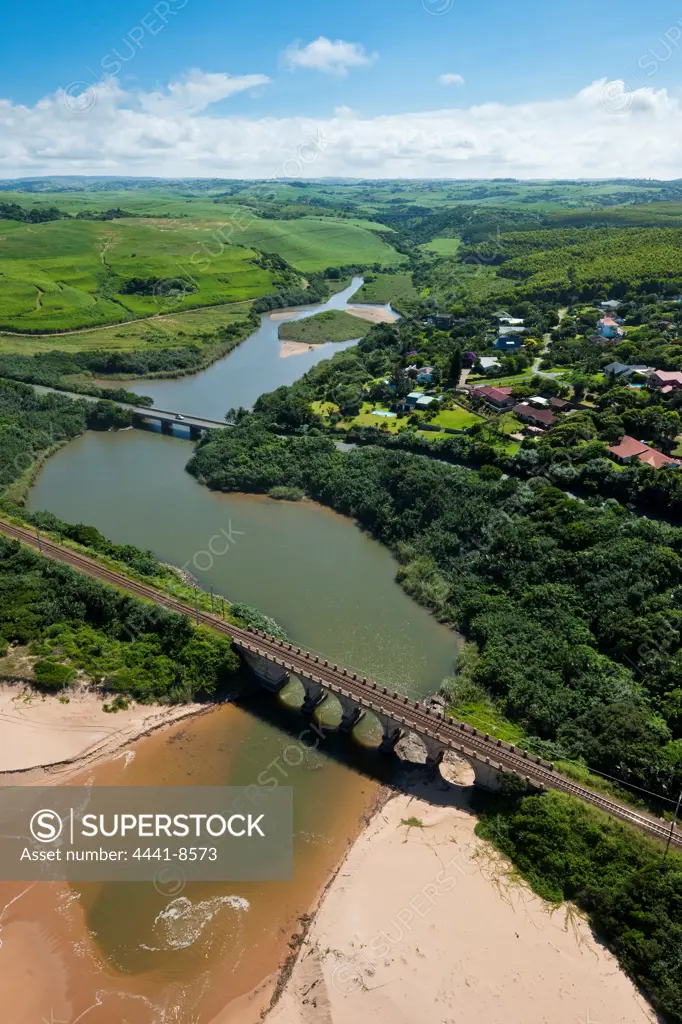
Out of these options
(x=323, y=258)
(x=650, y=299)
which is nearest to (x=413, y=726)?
(x=650, y=299)

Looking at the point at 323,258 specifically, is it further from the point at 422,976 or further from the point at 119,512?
the point at 422,976

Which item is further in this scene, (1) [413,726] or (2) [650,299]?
(2) [650,299]

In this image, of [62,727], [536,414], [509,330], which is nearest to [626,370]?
[536,414]

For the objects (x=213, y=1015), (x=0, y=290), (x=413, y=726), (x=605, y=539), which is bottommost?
(x=213, y=1015)

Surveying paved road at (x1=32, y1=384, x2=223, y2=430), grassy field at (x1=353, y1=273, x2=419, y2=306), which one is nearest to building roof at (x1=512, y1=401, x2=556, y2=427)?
paved road at (x1=32, y1=384, x2=223, y2=430)

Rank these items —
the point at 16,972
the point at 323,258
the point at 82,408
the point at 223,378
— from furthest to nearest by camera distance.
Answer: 1. the point at 323,258
2. the point at 223,378
3. the point at 82,408
4. the point at 16,972

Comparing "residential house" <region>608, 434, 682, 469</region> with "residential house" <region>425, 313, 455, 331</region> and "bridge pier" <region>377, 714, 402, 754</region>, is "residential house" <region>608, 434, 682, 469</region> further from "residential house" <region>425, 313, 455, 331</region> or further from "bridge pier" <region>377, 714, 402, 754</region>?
"residential house" <region>425, 313, 455, 331</region>

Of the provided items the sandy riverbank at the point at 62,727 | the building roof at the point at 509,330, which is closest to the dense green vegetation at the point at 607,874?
the sandy riverbank at the point at 62,727
